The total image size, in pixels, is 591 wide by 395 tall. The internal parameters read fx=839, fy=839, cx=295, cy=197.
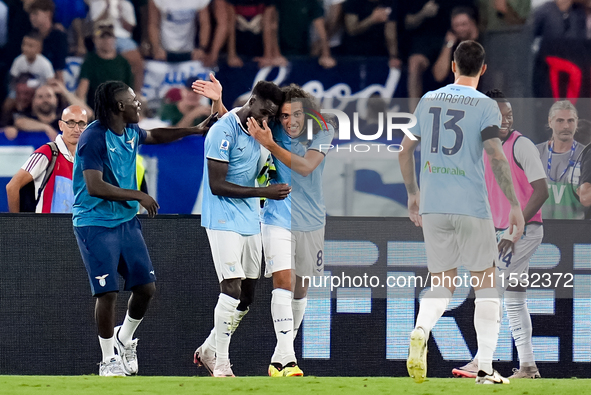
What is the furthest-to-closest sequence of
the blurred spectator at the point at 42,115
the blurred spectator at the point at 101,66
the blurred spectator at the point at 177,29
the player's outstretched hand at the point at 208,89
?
the blurred spectator at the point at 177,29
the blurred spectator at the point at 101,66
the blurred spectator at the point at 42,115
the player's outstretched hand at the point at 208,89

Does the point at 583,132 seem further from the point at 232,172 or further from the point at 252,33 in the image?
the point at 252,33

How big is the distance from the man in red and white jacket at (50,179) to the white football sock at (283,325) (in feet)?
6.21

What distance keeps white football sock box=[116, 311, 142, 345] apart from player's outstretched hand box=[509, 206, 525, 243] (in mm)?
2487

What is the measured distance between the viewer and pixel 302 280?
18.5 ft

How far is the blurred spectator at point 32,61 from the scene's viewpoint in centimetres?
813

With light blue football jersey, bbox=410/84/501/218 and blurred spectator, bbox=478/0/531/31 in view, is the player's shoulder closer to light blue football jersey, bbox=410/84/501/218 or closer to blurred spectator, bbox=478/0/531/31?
light blue football jersey, bbox=410/84/501/218

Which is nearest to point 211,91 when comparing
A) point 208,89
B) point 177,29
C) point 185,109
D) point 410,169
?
point 208,89

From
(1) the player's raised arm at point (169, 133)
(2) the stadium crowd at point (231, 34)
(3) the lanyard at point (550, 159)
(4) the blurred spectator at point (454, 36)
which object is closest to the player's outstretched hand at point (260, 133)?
(1) the player's raised arm at point (169, 133)

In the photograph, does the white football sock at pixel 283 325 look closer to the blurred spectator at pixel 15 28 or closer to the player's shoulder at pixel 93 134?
the player's shoulder at pixel 93 134

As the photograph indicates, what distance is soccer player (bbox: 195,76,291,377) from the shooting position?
5.26 m

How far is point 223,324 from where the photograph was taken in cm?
531

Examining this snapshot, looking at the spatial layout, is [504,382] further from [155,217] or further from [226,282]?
[155,217]

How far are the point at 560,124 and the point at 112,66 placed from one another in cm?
433

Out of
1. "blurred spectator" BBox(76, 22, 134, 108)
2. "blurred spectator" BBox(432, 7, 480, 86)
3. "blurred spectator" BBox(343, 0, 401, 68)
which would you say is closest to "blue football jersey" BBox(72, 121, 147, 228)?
"blurred spectator" BBox(76, 22, 134, 108)
